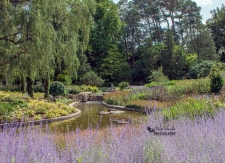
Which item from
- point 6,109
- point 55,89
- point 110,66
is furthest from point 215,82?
point 110,66

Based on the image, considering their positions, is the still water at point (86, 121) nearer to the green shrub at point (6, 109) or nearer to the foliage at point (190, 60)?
the green shrub at point (6, 109)

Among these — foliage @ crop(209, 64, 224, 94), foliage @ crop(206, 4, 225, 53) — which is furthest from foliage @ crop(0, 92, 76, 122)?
foliage @ crop(206, 4, 225, 53)

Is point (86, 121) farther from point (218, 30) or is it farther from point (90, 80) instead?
point (218, 30)

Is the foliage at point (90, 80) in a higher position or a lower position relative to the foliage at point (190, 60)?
lower

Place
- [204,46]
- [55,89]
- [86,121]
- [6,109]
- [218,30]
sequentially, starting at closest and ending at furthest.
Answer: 1. [6,109]
2. [86,121]
3. [55,89]
4. [204,46]
5. [218,30]

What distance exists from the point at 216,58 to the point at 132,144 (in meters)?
36.8

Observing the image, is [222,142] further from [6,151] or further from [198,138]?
[6,151]

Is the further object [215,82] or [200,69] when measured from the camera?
[200,69]

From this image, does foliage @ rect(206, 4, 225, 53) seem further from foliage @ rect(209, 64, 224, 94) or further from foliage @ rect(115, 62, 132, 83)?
foliage @ rect(209, 64, 224, 94)

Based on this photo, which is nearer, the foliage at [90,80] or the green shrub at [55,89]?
the green shrub at [55,89]

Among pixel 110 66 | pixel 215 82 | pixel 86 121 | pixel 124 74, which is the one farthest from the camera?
pixel 110 66

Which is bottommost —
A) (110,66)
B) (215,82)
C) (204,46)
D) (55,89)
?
(55,89)

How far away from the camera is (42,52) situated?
9984 millimetres

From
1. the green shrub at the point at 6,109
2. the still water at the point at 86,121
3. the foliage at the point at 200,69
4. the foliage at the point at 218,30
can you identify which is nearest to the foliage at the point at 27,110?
the green shrub at the point at 6,109
